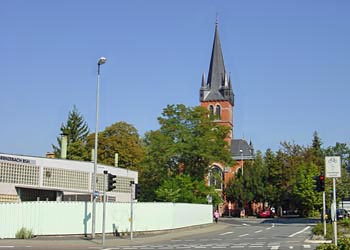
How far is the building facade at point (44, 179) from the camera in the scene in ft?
138

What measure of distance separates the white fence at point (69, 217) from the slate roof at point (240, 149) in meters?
76.6

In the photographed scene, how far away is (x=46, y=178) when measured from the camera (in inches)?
1832

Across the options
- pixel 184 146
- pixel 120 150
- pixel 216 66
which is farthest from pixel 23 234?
pixel 216 66

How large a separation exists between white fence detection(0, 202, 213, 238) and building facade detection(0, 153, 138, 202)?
462 inches

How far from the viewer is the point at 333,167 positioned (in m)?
20.3

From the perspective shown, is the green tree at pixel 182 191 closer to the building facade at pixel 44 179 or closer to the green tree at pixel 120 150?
the building facade at pixel 44 179

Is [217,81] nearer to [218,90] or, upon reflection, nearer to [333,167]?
[218,90]

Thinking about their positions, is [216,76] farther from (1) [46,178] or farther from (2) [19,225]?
(2) [19,225]

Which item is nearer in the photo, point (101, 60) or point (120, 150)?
point (101, 60)

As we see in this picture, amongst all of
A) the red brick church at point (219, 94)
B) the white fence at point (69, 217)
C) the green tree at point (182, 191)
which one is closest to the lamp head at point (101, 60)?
the white fence at point (69, 217)

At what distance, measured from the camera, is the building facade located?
42.2 m

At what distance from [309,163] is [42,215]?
5986 cm

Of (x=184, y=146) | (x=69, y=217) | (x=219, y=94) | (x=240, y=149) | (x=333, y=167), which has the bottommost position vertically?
(x=69, y=217)

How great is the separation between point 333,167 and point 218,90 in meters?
94.8
